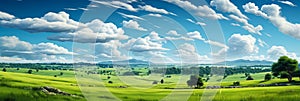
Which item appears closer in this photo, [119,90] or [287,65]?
[119,90]

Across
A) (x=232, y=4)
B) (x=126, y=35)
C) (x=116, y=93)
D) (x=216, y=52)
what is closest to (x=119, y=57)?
(x=126, y=35)

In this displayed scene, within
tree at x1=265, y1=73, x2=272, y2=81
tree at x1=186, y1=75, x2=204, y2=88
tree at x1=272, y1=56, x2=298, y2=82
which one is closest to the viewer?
tree at x1=186, y1=75, x2=204, y2=88

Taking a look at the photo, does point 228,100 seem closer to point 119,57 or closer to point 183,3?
point 183,3

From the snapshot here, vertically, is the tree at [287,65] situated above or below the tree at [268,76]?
above

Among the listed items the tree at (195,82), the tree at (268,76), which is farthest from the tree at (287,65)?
the tree at (195,82)

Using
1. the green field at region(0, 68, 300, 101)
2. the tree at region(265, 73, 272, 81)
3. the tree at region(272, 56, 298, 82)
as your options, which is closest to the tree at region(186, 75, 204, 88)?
the green field at region(0, 68, 300, 101)

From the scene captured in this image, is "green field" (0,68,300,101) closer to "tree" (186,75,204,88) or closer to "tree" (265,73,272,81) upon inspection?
"tree" (186,75,204,88)

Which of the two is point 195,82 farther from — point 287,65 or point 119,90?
point 287,65

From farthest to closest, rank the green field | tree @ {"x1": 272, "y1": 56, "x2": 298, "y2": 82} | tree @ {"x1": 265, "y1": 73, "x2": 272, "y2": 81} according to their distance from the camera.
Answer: tree @ {"x1": 265, "y1": 73, "x2": 272, "y2": 81}, tree @ {"x1": 272, "y1": 56, "x2": 298, "y2": 82}, the green field

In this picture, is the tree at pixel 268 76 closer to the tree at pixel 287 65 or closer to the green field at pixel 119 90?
the tree at pixel 287 65

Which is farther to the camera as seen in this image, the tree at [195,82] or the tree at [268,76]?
the tree at [268,76]

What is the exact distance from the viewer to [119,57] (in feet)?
49.1

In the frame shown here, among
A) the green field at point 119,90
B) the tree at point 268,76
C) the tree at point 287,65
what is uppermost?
the tree at point 287,65

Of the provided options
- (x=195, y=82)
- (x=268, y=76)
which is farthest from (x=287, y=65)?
(x=195, y=82)
